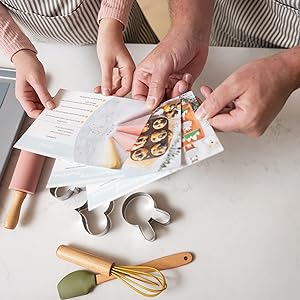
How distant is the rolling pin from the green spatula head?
0.42 ft

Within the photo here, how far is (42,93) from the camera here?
75cm

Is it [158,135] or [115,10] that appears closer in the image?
[158,135]

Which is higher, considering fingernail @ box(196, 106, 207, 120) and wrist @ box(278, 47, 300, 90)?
wrist @ box(278, 47, 300, 90)

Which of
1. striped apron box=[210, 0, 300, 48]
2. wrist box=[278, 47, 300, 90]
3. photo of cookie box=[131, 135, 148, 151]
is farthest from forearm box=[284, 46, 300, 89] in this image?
photo of cookie box=[131, 135, 148, 151]

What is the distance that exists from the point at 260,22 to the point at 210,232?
0.41 meters

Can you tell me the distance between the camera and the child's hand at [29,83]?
778 millimetres

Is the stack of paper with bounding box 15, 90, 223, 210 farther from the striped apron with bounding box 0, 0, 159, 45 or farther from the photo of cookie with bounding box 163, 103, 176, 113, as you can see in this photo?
the striped apron with bounding box 0, 0, 159, 45

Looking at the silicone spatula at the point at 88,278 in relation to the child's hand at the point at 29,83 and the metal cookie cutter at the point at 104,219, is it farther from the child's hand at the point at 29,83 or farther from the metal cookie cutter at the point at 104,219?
the child's hand at the point at 29,83

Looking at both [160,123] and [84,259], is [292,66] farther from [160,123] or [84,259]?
[84,259]

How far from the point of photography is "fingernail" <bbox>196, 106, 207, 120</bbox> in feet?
2.10

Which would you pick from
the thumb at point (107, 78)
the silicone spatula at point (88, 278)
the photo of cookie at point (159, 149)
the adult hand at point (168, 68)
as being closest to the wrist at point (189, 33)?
the adult hand at point (168, 68)

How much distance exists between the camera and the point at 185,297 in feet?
2.01

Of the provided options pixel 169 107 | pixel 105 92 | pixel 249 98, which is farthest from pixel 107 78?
pixel 249 98

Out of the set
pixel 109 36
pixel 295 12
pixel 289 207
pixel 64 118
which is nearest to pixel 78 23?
pixel 109 36
